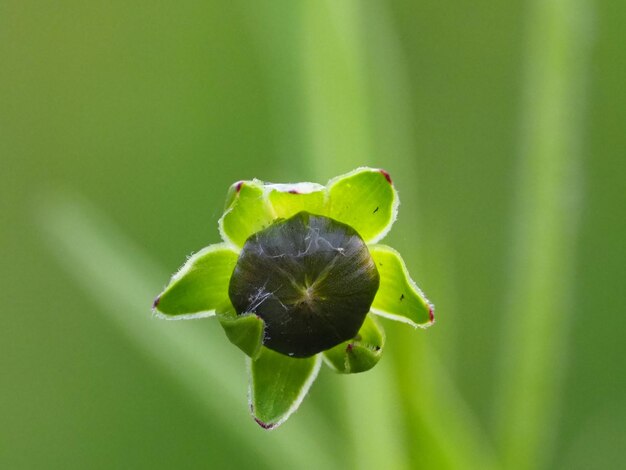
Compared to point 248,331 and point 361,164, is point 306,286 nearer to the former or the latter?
point 248,331

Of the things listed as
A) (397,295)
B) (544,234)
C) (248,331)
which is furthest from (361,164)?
(248,331)

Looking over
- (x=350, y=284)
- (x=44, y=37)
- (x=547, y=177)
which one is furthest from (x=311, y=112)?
(x=44, y=37)

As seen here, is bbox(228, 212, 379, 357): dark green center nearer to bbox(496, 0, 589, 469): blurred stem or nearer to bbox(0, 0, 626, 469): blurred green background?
bbox(0, 0, 626, 469): blurred green background

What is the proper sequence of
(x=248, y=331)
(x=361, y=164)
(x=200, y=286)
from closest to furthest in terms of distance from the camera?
(x=248, y=331)
(x=200, y=286)
(x=361, y=164)

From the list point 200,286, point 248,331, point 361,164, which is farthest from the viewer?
point 361,164

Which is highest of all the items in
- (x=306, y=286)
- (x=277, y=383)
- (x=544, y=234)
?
(x=306, y=286)

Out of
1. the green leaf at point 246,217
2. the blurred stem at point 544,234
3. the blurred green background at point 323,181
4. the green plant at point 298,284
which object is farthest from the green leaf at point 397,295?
the blurred stem at point 544,234

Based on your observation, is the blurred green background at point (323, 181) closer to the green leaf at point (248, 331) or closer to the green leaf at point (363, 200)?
the green leaf at point (363, 200)
